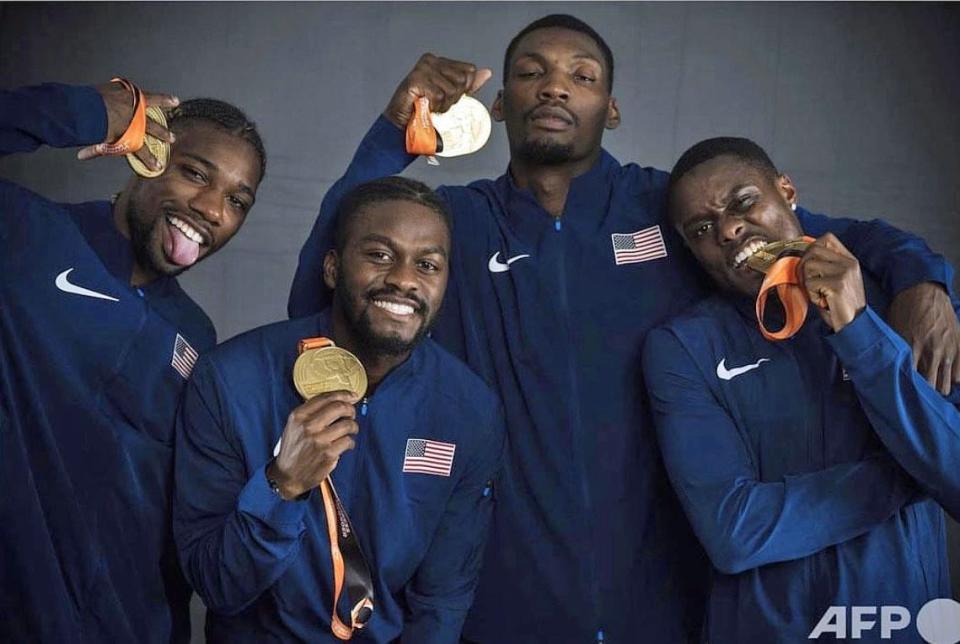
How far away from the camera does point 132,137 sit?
8.09 ft

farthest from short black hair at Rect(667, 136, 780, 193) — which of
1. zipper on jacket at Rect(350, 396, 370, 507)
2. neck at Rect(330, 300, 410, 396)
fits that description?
zipper on jacket at Rect(350, 396, 370, 507)

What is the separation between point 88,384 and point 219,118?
701mm

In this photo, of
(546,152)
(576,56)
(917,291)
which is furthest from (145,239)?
(917,291)

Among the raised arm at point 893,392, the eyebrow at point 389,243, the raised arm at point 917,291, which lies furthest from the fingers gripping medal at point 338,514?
the raised arm at point 917,291

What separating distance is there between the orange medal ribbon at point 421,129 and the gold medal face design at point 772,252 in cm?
82

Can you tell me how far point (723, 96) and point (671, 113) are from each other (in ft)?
0.65

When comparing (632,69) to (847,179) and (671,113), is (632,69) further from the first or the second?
(847,179)

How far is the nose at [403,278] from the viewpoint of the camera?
8.62 feet

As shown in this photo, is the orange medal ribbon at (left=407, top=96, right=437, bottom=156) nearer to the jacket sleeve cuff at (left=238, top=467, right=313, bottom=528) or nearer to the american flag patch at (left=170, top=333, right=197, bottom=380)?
the american flag patch at (left=170, top=333, right=197, bottom=380)

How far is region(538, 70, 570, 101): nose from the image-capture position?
290 centimetres

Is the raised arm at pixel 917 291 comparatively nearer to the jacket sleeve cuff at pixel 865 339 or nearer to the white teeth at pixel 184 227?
the jacket sleeve cuff at pixel 865 339

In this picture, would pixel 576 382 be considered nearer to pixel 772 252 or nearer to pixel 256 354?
pixel 772 252

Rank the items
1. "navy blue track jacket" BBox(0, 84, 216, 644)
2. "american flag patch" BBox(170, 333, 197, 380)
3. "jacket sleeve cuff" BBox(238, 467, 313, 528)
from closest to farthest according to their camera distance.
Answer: "jacket sleeve cuff" BBox(238, 467, 313, 528)
"navy blue track jacket" BBox(0, 84, 216, 644)
"american flag patch" BBox(170, 333, 197, 380)

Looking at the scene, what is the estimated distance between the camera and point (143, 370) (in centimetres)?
262
